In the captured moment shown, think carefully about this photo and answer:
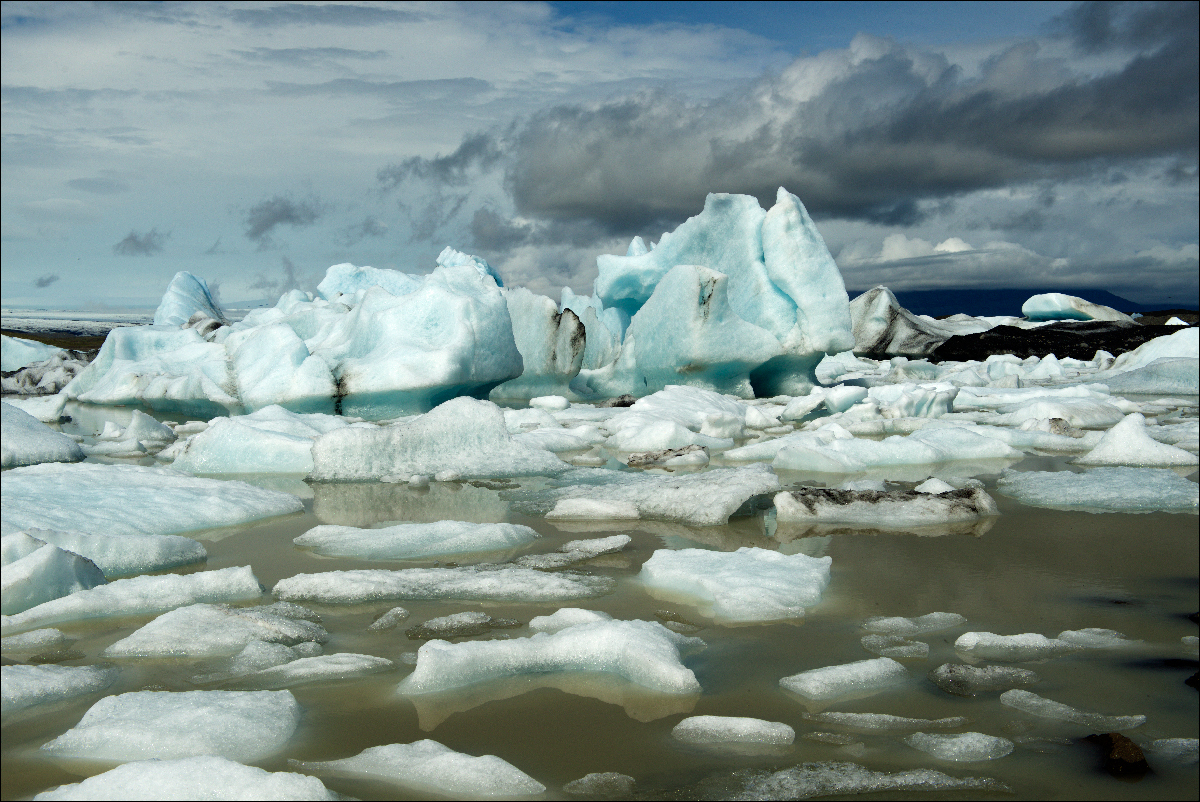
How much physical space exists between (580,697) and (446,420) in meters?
4.67

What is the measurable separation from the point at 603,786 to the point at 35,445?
701 cm

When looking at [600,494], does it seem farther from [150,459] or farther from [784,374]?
[784,374]

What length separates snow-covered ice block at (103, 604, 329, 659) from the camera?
2693 millimetres

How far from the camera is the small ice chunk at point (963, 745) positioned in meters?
1.95

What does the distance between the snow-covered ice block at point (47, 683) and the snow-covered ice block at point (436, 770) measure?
834 mm

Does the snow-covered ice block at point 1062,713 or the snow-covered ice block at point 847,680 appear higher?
the snow-covered ice block at point 1062,713

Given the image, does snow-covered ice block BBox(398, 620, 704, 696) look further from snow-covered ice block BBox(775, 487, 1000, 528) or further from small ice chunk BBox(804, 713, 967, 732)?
snow-covered ice block BBox(775, 487, 1000, 528)

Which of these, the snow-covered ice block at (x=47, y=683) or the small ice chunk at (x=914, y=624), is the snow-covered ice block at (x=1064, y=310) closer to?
the small ice chunk at (x=914, y=624)

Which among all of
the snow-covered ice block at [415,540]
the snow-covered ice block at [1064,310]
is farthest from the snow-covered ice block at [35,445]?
the snow-covered ice block at [1064,310]

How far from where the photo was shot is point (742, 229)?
48.7 feet

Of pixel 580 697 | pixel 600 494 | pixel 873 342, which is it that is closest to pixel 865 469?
pixel 600 494

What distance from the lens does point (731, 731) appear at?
2090 mm

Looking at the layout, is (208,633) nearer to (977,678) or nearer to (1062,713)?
(977,678)

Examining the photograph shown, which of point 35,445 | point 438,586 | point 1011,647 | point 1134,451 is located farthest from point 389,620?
point 1134,451
